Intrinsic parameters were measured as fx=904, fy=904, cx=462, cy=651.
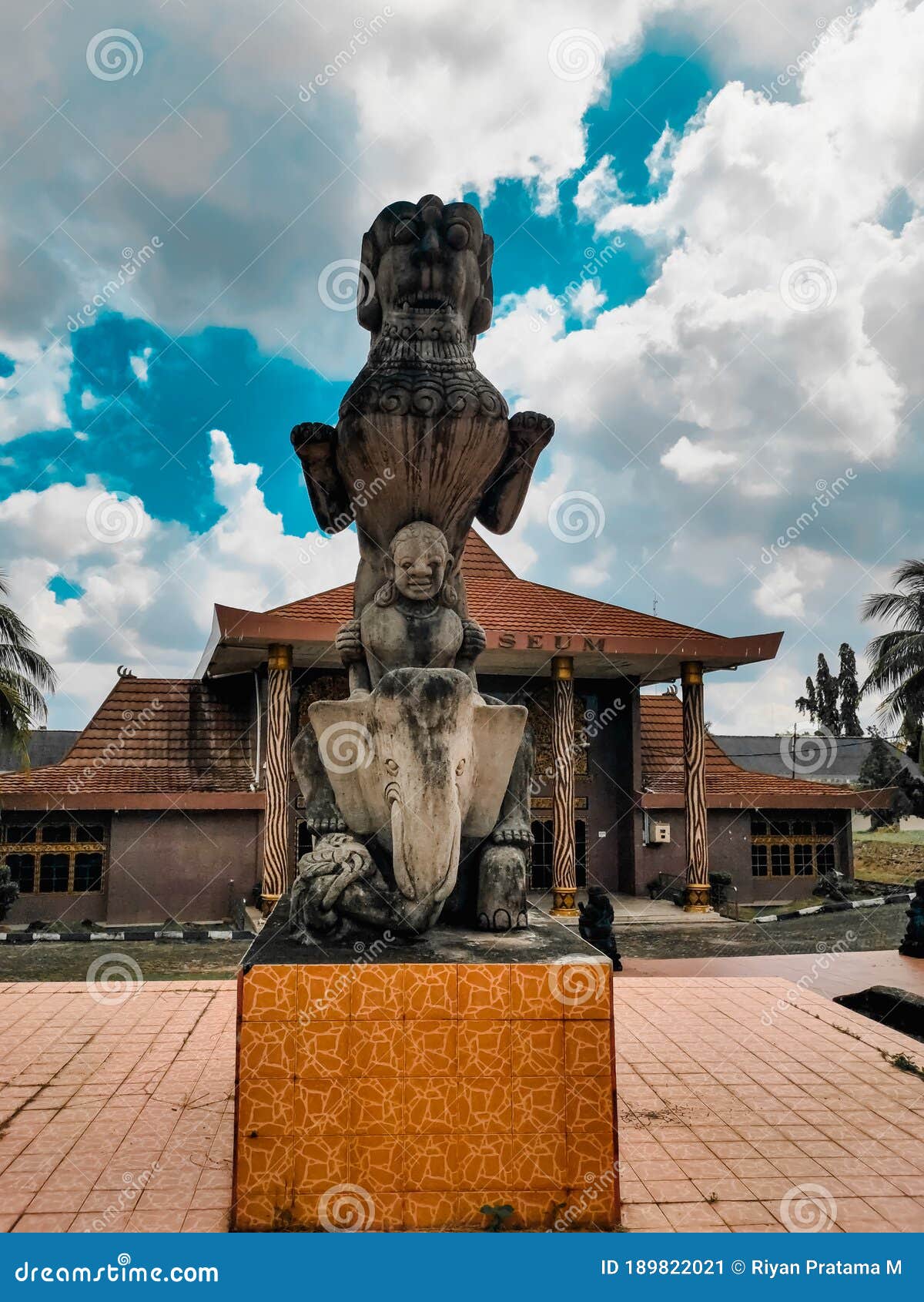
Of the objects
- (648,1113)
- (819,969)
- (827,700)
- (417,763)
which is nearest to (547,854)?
(819,969)

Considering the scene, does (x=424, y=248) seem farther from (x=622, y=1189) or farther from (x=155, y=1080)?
(x=155, y=1080)

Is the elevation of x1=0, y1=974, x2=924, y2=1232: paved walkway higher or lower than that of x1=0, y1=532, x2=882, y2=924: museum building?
lower

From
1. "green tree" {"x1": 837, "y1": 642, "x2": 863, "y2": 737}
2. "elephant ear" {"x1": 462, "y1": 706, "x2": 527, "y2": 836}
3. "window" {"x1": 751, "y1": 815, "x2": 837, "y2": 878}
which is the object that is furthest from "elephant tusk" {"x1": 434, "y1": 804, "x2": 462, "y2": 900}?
"green tree" {"x1": 837, "y1": 642, "x2": 863, "y2": 737}

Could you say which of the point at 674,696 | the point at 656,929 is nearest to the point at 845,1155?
the point at 656,929

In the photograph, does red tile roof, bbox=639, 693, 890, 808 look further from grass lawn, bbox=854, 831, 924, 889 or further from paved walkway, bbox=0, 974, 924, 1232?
paved walkway, bbox=0, 974, 924, 1232

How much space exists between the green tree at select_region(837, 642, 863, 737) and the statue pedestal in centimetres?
3000

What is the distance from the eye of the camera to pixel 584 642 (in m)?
13.2

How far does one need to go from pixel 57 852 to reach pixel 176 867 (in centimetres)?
177

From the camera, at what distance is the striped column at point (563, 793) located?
13219 mm

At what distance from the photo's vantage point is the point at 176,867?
43.8 feet

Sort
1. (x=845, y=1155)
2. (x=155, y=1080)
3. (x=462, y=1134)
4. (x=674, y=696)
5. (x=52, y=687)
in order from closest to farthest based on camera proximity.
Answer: (x=462, y=1134)
(x=845, y=1155)
(x=155, y=1080)
(x=52, y=687)
(x=674, y=696)

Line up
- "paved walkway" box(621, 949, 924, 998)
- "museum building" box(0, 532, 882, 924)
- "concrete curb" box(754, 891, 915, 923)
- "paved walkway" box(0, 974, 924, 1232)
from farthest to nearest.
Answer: "concrete curb" box(754, 891, 915, 923) < "museum building" box(0, 532, 882, 924) < "paved walkway" box(621, 949, 924, 998) < "paved walkway" box(0, 974, 924, 1232)

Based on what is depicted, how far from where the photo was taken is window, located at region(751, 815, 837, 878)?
16.2 m

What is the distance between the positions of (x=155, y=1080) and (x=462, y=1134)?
252cm
